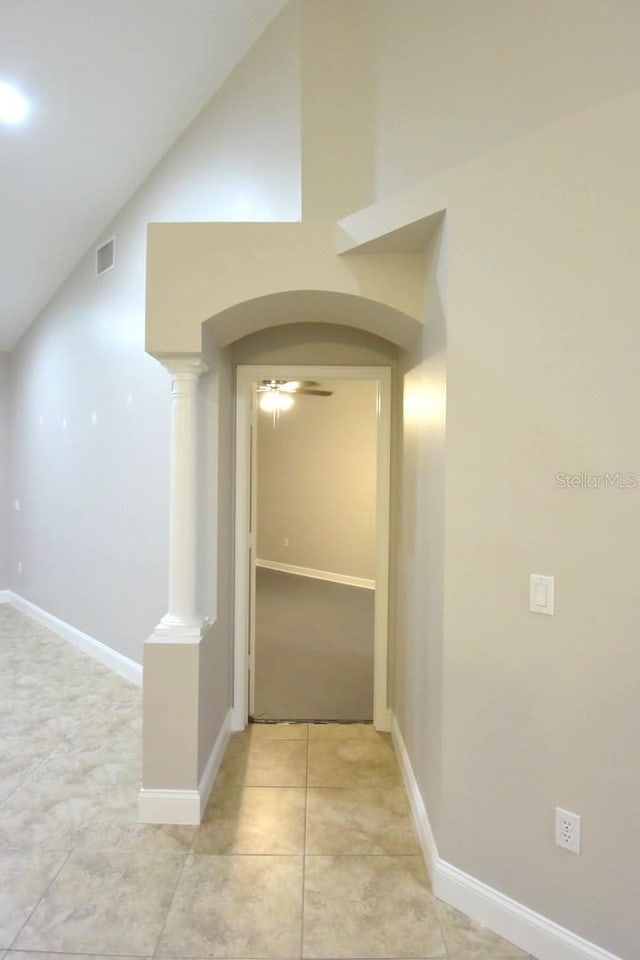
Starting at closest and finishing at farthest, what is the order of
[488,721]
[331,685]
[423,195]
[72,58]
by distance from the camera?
[488,721], [423,195], [72,58], [331,685]

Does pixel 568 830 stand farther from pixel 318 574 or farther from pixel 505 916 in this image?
pixel 318 574

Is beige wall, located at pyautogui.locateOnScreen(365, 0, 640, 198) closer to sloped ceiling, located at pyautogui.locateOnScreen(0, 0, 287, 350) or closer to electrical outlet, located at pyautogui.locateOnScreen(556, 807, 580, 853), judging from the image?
sloped ceiling, located at pyautogui.locateOnScreen(0, 0, 287, 350)

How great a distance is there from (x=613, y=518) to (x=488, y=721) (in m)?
0.79

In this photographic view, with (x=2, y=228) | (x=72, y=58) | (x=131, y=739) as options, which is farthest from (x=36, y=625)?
(x=72, y=58)

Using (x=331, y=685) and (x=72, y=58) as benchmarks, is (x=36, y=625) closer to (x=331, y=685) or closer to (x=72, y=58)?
(x=331, y=685)

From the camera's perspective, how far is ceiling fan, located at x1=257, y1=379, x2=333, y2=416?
5793mm

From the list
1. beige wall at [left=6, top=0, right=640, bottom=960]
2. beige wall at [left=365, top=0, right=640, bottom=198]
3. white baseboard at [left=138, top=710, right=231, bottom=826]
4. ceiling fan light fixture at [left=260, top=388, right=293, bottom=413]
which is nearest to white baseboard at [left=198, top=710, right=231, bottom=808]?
white baseboard at [left=138, top=710, right=231, bottom=826]

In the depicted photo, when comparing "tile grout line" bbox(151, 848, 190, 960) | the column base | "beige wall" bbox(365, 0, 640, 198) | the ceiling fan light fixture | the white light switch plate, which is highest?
"beige wall" bbox(365, 0, 640, 198)

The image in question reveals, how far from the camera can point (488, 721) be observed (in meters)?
1.73

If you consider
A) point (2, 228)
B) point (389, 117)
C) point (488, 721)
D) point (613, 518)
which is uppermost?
point (2, 228)

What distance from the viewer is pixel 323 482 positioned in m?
7.27

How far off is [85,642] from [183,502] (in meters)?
2.71

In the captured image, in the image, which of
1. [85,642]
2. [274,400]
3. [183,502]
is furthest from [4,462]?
[183,502]

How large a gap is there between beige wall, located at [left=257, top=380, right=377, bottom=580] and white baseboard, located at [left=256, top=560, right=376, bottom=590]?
2.3 inches
